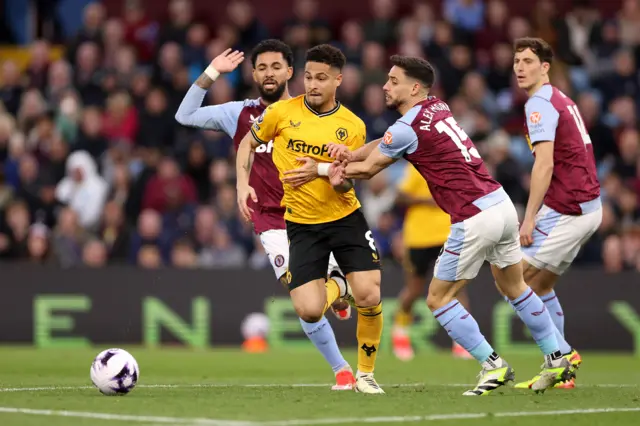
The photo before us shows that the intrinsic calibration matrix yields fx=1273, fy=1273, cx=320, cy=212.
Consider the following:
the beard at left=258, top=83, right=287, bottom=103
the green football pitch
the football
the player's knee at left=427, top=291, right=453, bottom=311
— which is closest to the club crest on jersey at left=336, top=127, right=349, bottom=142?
the beard at left=258, top=83, right=287, bottom=103

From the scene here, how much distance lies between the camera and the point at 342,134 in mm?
9766

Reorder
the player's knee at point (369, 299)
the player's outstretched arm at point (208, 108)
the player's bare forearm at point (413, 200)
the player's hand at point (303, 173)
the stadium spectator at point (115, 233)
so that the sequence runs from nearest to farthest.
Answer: the player's hand at point (303, 173) < the player's knee at point (369, 299) < the player's outstretched arm at point (208, 108) < the player's bare forearm at point (413, 200) < the stadium spectator at point (115, 233)

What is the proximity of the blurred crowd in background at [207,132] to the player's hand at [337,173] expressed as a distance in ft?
25.7

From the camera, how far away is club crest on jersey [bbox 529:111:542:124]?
33.0ft

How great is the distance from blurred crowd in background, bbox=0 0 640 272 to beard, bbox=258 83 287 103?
6.48m

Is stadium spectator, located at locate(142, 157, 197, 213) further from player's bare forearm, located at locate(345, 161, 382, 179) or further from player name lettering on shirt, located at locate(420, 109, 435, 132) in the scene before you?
player name lettering on shirt, located at locate(420, 109, 435, 132)

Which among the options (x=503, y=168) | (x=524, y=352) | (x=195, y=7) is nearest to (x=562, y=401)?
(x=524, y=352)

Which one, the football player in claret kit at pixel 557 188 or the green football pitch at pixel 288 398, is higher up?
the football player in claret kit at pixel 557 188

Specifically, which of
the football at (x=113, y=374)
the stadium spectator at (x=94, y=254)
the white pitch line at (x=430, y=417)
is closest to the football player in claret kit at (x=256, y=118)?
the football at (x=113, y=374)

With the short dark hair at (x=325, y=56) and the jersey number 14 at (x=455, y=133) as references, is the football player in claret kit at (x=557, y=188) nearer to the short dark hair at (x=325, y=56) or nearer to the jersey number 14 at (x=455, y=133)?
the jersey number 14 at (x=455, y=133)

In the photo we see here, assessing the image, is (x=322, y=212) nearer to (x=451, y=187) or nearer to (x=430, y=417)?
(x=451, y=187)

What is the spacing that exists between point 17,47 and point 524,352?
11983mm

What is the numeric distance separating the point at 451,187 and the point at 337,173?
851 millimetres

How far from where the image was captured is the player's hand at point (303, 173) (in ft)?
31.4
